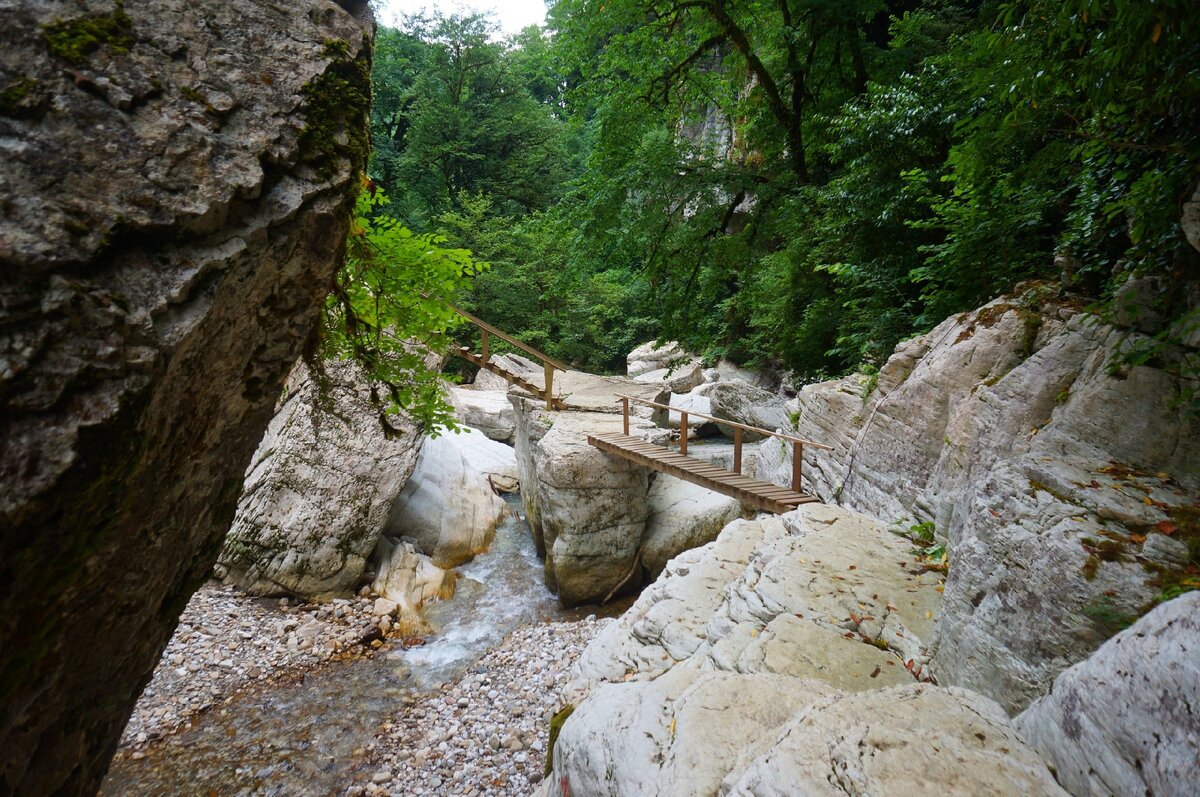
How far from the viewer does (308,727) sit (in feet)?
18.2

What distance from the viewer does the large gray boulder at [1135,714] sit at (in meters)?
1.42

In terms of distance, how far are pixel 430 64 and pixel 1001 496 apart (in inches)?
949

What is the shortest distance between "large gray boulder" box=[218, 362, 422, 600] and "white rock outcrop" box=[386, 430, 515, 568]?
78 cm

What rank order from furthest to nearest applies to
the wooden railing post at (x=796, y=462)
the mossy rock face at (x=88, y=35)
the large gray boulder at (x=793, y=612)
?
the wooden railing post at (x=796, y=462) < the large gray boulder at (x=793, y=612) < the mossy rock face at (x=88, y=35)

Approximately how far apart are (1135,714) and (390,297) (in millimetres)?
4193

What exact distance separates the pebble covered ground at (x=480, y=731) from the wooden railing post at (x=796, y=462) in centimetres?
350

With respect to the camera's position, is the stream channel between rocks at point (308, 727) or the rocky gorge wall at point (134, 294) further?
the stream channel between rocks at point (308, 727)

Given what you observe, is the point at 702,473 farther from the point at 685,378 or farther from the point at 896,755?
the point at 685,378

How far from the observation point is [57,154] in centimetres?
149

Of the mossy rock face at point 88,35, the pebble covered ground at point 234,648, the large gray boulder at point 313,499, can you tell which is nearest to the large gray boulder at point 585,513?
the large gray boulder at point 313,499

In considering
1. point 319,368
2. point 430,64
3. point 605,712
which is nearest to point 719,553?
point 605,712

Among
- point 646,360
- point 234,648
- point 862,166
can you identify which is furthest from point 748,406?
point 234,648

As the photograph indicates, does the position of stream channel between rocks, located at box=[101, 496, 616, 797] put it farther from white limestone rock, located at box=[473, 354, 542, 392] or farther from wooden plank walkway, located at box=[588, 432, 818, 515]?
white limestone rock, located at box=[473, 354, 542, 392]

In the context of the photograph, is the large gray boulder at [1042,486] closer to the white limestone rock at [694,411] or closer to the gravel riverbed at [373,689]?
the gravel riverbed at [373,689]
